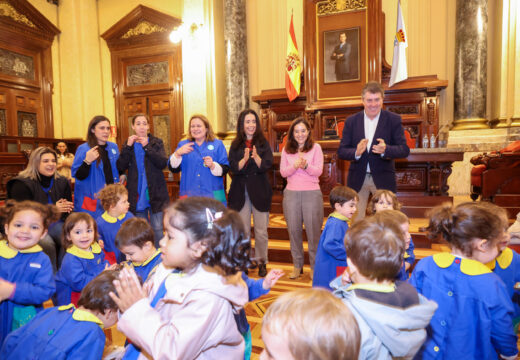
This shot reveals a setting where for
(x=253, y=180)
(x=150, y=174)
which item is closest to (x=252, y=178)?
(x=253, y=180)

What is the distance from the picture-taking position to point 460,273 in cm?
138

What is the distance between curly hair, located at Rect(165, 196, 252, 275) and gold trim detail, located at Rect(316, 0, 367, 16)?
23.9 feet

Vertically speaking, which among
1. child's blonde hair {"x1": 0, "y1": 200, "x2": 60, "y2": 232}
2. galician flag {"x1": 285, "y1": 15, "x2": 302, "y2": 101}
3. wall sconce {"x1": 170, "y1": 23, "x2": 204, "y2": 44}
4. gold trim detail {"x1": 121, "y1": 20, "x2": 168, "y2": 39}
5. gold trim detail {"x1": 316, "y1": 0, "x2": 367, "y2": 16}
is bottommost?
child's blonde hair {"x1": 0, "y1": 200, "x2": 60, "y2": 232}

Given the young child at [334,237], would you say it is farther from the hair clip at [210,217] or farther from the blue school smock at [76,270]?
the blue school smock at [76,270]

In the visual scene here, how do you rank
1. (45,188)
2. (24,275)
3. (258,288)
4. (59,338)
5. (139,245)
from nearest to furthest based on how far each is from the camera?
(59,338)
(258,288)
(24,275)
(139,245)
(45,188)

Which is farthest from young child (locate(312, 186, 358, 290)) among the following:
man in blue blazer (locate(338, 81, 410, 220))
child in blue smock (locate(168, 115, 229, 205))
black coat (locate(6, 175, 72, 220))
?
black coat (locate(6, 175, 72, 220))

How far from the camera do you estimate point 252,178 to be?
134 inches

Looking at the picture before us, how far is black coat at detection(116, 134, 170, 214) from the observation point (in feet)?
10.4

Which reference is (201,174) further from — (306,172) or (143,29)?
(143,29)

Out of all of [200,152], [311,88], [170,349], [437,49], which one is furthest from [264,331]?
[437,49]

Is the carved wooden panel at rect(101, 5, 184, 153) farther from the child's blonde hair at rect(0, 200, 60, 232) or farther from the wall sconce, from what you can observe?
the child's blonde hair at rect(0, 200, 60, 232)

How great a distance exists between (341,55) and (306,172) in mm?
4868

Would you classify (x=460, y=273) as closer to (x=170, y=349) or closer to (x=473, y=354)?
(x=473, y=354)

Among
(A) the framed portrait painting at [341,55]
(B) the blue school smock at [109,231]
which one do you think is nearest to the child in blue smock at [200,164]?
(B) the blue school smock at [109,231]
